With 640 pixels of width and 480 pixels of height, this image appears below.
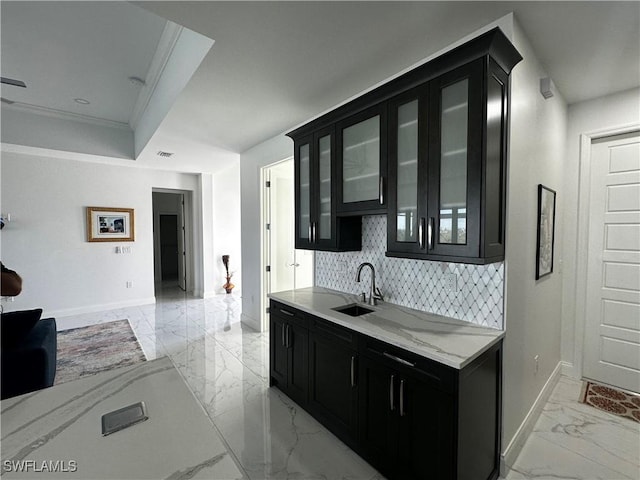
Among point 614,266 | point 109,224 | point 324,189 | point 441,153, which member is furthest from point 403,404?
point 109,224

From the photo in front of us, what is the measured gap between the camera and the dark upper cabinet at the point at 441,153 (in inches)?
63.6

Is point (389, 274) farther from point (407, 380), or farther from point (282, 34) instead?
point (282, 34)

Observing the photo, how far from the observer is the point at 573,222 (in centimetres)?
303

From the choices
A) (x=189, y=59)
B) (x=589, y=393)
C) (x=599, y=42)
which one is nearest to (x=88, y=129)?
(x=189, y=59)

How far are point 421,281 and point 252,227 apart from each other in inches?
114

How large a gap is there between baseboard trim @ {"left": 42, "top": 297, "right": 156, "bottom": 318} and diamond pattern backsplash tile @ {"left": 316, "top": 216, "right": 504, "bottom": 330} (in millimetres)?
4553

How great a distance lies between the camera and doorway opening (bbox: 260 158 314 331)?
430cm

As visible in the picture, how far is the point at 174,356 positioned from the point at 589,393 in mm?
4360

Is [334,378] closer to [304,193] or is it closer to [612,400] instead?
[304,193]

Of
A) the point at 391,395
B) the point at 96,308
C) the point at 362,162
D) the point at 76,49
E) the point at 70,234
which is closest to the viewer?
the point at 391,395

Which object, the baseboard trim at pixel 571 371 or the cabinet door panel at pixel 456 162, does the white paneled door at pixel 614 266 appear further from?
the cabinet door panel at pixel 456 162

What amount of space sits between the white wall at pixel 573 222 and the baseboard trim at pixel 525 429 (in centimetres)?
40

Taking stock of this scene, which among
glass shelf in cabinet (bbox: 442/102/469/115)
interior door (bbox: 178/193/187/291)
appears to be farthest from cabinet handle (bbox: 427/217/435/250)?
interior door (bbox: 178/193/187/291)

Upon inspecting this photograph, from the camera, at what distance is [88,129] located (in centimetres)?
481
